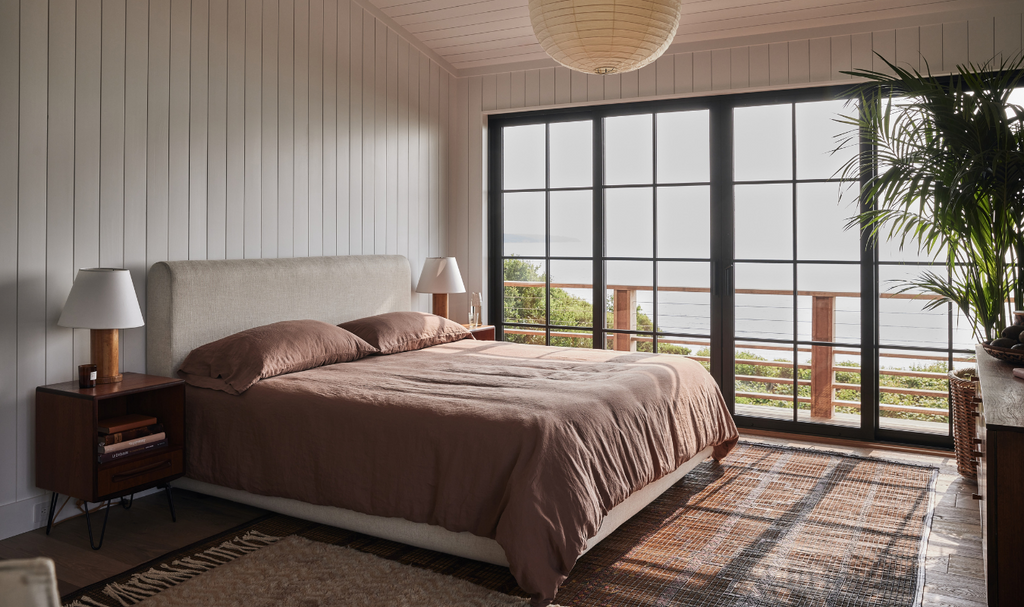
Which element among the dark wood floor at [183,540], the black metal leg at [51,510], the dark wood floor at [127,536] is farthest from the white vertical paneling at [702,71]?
the black metal leg at [51,510]

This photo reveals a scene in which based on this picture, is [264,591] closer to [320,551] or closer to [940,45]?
[320,551]

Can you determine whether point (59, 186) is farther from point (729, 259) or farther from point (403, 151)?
point (729, 259)

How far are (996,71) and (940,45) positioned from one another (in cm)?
33

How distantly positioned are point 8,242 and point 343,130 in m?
2.10

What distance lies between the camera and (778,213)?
4.56 m

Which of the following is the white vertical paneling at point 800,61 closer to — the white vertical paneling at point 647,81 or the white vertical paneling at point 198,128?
the white vertical paneling at point 647,81

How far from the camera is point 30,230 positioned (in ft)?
9.18

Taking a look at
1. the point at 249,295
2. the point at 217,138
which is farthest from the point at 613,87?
A: the point at 249,295

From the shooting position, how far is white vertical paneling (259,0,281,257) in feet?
12.7

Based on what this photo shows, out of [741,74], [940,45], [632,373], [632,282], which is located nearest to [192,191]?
[632,373]

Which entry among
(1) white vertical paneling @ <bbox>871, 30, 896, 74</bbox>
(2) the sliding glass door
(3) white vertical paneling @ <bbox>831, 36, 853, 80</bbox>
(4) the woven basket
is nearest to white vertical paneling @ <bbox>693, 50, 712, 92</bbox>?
(2) the sliding glass door

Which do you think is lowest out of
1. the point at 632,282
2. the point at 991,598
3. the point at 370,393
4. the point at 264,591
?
Answer: the point at 264,591

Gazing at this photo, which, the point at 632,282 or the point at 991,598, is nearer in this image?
the point at 991,598

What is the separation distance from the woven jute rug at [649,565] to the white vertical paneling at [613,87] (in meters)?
2.84
